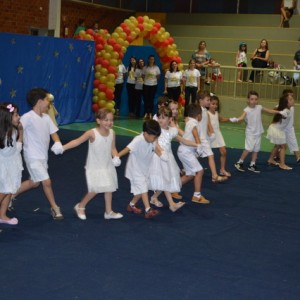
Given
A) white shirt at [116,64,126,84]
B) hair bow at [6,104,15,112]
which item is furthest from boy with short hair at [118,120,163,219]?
white shirt at [116,64,126,84]

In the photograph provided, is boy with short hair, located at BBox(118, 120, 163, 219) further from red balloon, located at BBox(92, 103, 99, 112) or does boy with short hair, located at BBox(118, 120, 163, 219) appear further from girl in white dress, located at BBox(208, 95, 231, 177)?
red balloon, located at BBox(92, 103, 99, 112)

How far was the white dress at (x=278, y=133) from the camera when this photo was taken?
9.72 metres

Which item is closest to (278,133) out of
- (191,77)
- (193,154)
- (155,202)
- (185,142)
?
(193,154)

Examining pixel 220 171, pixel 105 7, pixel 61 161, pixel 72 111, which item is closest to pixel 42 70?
pixel 72 111

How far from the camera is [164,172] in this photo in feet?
21.6

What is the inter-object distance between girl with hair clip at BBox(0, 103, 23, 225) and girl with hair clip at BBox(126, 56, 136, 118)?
1038 cm

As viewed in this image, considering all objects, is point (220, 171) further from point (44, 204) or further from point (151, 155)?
point (44, 204)

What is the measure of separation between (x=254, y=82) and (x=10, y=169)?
1154 cm

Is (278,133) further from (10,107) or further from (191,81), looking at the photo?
(191,81)

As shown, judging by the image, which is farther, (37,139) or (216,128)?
(216,128)

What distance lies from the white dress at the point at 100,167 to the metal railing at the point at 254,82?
1029 centimetres

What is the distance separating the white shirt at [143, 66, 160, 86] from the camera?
15.6 meters

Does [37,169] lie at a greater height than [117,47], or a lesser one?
lesser

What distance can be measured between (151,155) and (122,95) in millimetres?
10624
